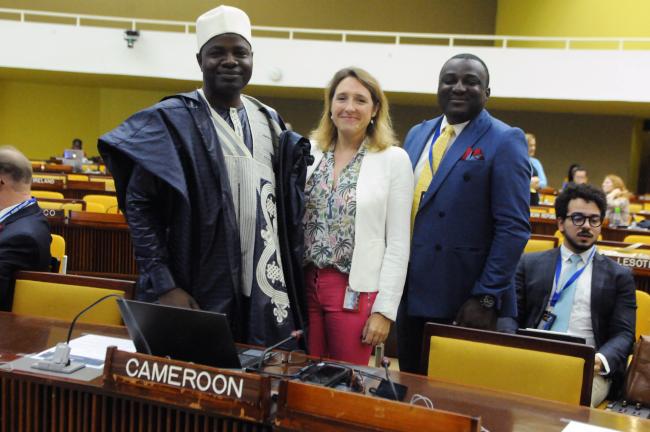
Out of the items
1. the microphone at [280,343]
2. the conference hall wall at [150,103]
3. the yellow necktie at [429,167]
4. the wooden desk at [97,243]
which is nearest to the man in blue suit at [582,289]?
the yellow necktie at [429,167]

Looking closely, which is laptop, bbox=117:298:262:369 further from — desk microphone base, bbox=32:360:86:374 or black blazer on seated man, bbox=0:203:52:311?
black blazer on seated man, bbox=0:203:52:311

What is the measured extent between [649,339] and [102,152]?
1787 mm

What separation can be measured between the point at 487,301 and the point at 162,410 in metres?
1.17

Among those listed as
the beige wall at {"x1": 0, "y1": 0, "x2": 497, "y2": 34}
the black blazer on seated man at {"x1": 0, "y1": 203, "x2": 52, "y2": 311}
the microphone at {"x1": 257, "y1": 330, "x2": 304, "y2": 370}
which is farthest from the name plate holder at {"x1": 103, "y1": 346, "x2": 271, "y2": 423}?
the beige wall at {"x1": 0, "y1": 0, "x2": 497, "y2": 34}

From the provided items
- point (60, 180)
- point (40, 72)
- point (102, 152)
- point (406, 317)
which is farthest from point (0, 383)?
point (40, 72)

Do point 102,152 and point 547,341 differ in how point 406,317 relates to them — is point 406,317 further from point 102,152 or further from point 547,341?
point 102,152

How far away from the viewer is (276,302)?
80.2 inches

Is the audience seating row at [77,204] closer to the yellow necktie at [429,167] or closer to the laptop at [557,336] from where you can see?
the yellow necktie at [429,167]

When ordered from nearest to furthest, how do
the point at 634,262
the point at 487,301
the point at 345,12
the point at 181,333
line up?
the point at 181,333 < the point at 487,301 < the point at 634,262 < the point at 345,12

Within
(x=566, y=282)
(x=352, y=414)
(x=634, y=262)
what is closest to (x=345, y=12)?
(x=634, y=262)

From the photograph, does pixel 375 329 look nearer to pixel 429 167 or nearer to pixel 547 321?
pixel 429 167

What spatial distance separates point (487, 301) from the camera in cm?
216

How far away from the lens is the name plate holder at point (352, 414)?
3.99ft

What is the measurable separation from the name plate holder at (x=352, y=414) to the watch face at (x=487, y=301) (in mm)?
970
